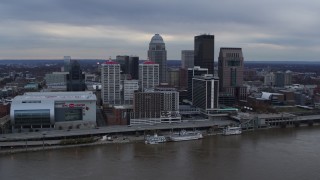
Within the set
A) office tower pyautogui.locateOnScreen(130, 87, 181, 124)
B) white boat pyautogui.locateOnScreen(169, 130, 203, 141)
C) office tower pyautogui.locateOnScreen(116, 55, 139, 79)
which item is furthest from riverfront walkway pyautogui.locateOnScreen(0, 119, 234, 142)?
office tower pyautogui.locateOnScreen(116, 55, 139, 79)

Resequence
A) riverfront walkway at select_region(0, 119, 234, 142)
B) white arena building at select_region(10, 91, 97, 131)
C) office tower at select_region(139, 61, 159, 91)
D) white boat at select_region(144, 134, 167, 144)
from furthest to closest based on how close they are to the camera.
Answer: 1. office tower at select_region(139, 61, 159, 91)
2. white arena building at select_region(10, 91, 97, 131)
3. riverfront walkway at select_region(0, 119, 234, 142)
4. white boat at select_region(144, 134, 167, 144)

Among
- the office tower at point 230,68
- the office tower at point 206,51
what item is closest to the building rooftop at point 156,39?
the office tower at point 206,51

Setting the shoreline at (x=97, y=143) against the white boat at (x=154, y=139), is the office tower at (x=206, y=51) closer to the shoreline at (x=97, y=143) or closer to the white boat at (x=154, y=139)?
the shoreline at (x=97, y=143)

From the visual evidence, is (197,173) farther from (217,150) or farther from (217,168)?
(217,150)

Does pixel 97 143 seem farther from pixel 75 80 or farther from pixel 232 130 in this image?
pixel 75 80

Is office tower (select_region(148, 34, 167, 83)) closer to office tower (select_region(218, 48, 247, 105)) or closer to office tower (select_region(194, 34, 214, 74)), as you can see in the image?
office tower (select_region(194, 34, 214, 74))

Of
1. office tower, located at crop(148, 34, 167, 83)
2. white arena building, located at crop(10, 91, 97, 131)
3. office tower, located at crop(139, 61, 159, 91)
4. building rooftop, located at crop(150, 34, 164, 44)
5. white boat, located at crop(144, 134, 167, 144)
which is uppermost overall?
building rooftop, located at crop(150, 34, 164, 44)
